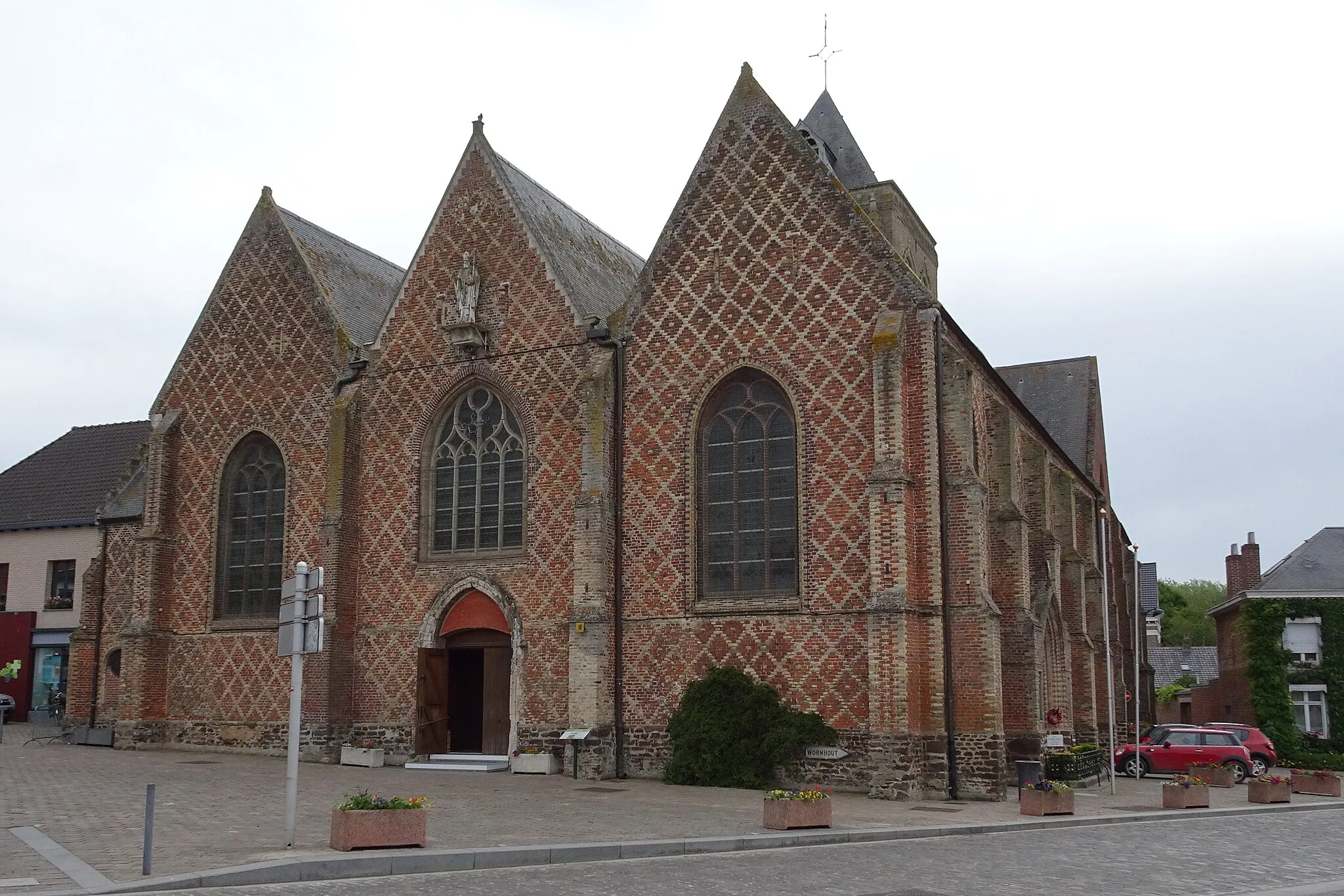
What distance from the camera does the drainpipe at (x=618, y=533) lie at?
22969 mm

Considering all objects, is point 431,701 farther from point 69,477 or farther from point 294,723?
point 69,477

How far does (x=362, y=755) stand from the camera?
25.0 metres

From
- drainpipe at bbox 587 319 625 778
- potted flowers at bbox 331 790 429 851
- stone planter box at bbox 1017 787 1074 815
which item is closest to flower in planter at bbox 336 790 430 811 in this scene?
potted flowers at bbox 331 790 429 851

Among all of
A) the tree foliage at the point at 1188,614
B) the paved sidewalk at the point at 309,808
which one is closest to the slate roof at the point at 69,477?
Result: the paved sidewalk at the point at 309,808

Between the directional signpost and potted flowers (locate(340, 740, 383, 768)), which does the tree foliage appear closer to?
potted flowers (locate(340, 740, 383, 768))

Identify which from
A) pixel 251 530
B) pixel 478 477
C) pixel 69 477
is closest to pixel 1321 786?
pixel 478 477

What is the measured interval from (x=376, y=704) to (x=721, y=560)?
8112 mm

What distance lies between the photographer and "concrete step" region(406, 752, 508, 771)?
24.1m

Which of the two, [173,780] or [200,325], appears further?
[200,325]

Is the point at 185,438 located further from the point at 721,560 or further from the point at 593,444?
the point at 721,560

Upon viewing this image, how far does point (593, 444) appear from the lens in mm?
23797

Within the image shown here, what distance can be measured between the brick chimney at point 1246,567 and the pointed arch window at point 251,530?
2995 cm

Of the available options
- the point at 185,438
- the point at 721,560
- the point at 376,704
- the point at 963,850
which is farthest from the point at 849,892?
the point at 185,438

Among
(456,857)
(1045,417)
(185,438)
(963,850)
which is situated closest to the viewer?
(456,857)
